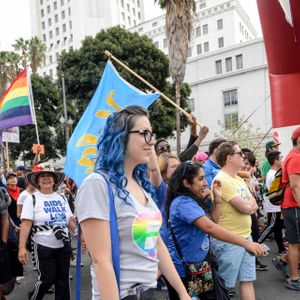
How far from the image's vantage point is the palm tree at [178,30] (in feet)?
47.9

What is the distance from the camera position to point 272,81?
5.71 m

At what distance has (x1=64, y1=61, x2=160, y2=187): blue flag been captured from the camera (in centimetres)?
466

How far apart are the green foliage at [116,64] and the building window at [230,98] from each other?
14.0 m

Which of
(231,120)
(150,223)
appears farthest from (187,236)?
(231,120)

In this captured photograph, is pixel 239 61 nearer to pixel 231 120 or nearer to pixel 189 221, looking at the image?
pixel 231 120

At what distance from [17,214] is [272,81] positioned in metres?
4.61

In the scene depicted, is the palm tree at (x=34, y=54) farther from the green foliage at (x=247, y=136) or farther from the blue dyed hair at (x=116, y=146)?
the blue dyed hair at (x=116, y=146)

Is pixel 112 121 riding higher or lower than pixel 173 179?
higher

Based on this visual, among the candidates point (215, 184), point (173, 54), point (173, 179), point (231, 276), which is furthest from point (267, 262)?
point (173, 54)

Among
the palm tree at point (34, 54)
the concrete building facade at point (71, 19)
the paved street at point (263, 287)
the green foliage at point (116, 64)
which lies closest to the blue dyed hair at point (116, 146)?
the paved street at point (263, 287)

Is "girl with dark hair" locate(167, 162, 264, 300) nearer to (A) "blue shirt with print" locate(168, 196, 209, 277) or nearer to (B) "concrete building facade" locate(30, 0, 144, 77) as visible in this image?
(A) "blue shirt with print" locate(168, 196, 209, 277)

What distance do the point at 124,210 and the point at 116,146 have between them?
294 millimetres

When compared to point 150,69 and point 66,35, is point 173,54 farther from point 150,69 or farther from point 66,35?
point 66,35

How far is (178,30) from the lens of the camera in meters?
15.1
